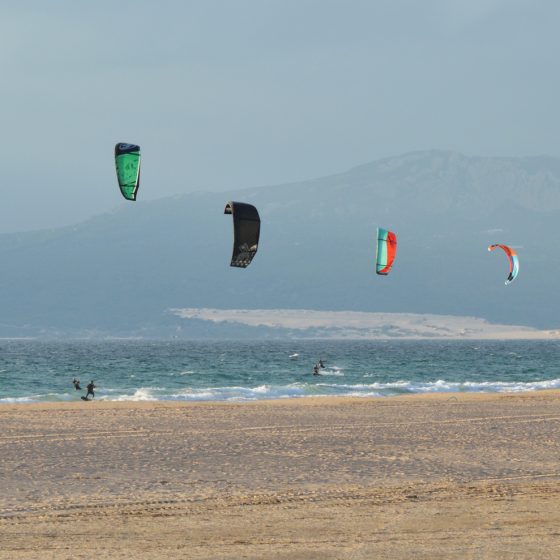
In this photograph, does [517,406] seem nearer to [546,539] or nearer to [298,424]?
[298,424]

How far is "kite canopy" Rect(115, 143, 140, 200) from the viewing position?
27.1m

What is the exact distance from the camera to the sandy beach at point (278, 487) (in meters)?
11.6

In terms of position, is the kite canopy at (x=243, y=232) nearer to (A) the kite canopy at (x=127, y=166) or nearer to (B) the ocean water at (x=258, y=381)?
(A) the kite canopy at (x=127, y=166)

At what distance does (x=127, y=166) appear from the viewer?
2722cm

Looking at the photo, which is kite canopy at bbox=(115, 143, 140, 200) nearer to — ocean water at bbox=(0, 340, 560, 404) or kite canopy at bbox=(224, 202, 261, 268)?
kite canopy at bbox=(224, 202, 261, 268)

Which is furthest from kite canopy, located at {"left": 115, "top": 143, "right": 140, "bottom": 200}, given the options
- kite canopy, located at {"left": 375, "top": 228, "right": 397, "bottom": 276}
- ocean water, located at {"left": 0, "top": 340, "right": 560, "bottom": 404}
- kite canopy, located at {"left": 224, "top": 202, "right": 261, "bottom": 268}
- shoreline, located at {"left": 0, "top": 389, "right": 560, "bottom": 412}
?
ocean water, located at {"left": 0, "top": 340, "right": 560, "bottom": 404}

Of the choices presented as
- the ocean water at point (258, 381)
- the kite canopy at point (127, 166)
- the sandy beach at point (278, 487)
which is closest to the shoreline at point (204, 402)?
the sandy beach at point (278, 487)

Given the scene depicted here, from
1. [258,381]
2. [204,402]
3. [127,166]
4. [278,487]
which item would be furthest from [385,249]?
[278,487]

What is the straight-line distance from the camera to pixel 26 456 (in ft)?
61.7

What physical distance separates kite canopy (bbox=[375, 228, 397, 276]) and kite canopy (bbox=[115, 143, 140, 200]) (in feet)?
57.5

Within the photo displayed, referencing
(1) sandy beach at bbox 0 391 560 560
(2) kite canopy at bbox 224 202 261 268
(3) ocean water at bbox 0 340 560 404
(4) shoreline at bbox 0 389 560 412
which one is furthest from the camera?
(3) ocean water at bbox 0 340 560 404

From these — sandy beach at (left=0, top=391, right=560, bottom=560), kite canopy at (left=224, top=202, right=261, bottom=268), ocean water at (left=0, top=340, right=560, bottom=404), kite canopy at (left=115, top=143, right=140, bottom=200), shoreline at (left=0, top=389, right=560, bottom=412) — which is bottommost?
ocean water at (left=0, top=340, right=560, bottom=404)

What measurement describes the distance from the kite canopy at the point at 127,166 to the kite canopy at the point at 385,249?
17534 millimetres

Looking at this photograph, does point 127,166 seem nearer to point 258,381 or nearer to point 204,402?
point 204,402
